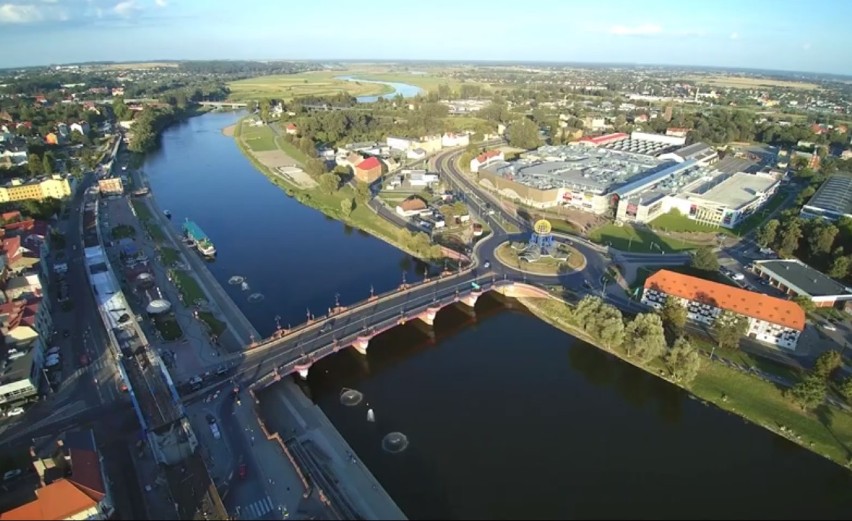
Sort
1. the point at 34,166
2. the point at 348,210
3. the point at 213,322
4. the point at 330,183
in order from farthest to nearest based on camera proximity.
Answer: the point at 34,166 → the point at 330,183 → the point at 348,210 → the point at 213,322

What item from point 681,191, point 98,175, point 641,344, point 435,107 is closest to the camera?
point 641,344

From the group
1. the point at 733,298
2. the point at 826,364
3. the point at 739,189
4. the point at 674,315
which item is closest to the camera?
the point at 826,364

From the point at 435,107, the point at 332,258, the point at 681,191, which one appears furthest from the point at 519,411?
the point at 435,107

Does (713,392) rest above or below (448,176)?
below

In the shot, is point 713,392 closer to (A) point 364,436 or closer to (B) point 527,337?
(B) point 527,337

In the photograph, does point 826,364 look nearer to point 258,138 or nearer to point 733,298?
point 733,298

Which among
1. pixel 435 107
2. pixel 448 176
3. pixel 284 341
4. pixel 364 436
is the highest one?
pixel 435 107

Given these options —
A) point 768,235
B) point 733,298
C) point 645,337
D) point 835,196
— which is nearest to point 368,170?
point 645,337

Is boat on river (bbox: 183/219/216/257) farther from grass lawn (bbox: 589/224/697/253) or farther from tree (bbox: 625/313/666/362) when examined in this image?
grass lawn (bbox: 589/224/697/253)
